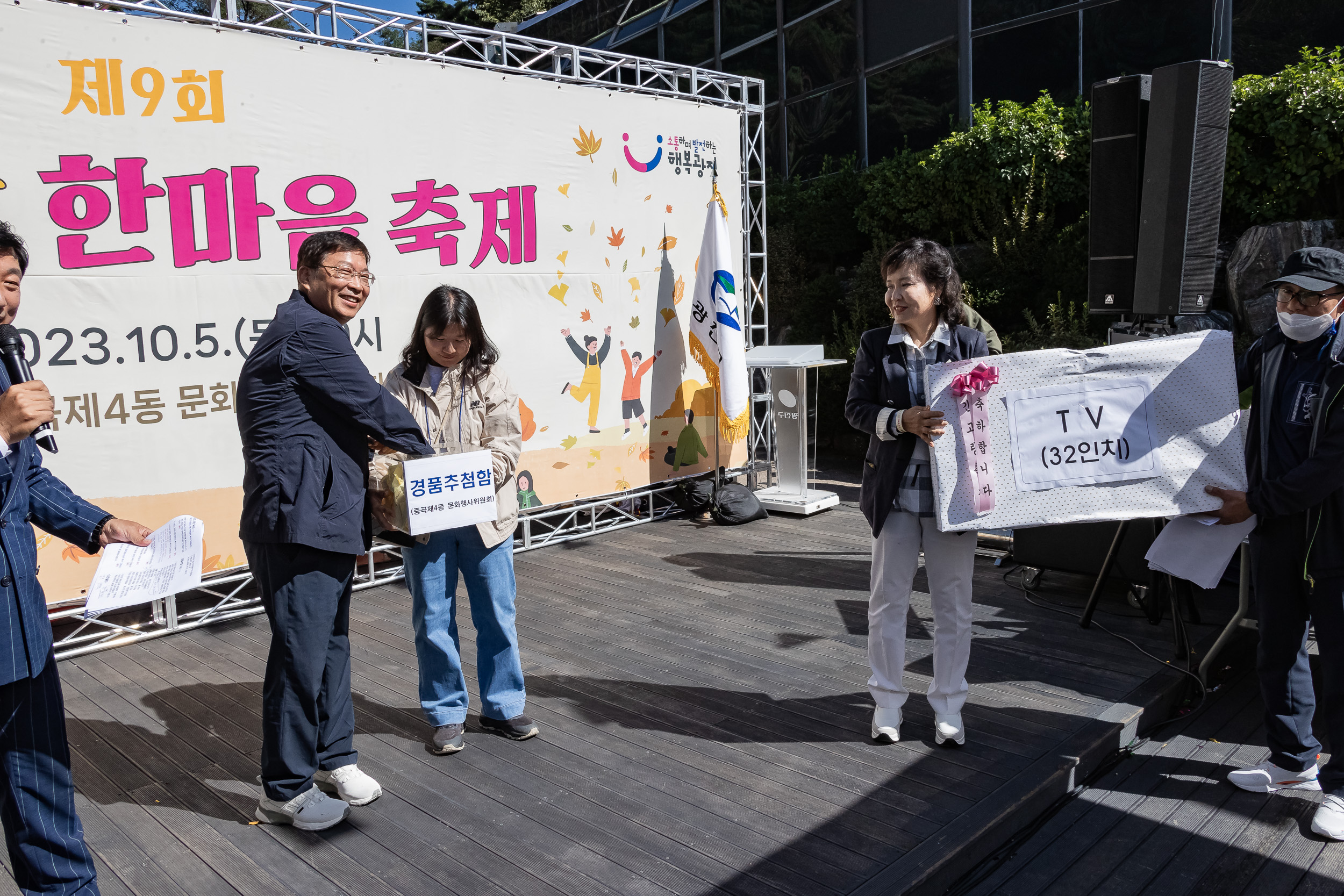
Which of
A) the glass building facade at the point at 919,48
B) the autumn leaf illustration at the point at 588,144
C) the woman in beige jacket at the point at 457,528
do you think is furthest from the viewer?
the glass building facade at the point at 919,48

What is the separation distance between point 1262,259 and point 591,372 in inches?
218

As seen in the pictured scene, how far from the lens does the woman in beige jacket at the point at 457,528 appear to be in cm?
337

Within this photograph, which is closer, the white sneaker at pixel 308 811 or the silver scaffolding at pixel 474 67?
the white sneaker at pixel 308 811

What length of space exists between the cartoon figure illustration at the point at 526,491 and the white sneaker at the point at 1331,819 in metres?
4.56

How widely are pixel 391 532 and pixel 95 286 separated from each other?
247cm

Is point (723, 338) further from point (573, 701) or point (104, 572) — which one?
point (104, 572)

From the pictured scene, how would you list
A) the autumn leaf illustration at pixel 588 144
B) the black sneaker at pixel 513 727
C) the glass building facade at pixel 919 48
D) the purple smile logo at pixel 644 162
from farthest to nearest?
1. the glass building facade at pixel 919 48
2. the purple smile logo at pixel 644 162
3. the autumn leaf illustration at pixel 588 144
4. the black sneaker at pixel 513 727

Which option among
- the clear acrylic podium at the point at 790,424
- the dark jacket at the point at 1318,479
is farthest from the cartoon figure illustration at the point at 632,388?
the dark jacket at the point at 1318,479

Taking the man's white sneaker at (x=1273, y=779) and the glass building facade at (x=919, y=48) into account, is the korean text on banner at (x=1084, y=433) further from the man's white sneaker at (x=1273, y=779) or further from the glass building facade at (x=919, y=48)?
the glass building facade at (x=919, y=48)

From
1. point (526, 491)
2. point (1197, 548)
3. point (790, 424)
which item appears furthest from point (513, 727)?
point (790, 424)

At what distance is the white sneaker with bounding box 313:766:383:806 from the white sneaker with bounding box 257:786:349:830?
58 mm

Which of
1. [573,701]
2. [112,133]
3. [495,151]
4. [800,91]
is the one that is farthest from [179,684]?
[800,91]

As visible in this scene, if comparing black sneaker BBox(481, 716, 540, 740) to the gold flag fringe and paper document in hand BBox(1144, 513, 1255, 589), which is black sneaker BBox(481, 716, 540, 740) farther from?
the gold flag fringe

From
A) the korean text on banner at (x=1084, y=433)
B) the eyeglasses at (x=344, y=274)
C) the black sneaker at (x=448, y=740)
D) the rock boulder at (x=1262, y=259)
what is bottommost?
the black sneaker at (x=448, y=740)
